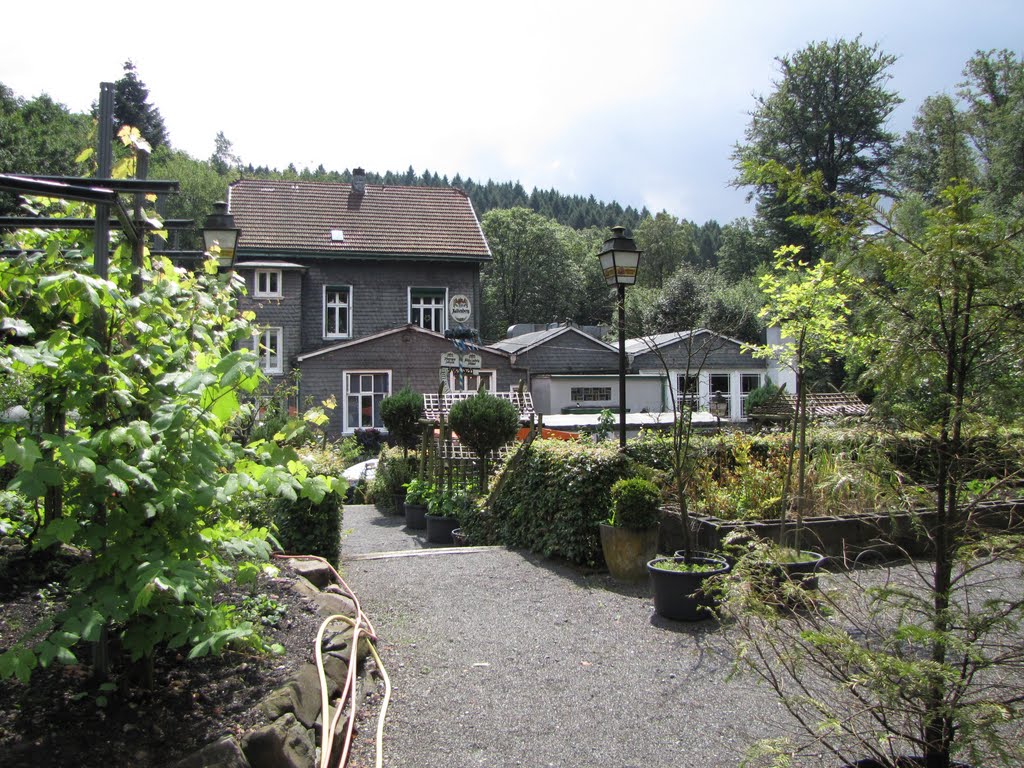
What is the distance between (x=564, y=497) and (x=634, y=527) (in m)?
1.15

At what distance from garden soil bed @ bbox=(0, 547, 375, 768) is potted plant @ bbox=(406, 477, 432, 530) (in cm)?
888

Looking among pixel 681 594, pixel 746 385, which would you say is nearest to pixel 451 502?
pixel 681 594

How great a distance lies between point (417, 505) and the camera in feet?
44.0

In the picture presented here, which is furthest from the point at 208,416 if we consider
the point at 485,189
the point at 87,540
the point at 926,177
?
the point at 485,189

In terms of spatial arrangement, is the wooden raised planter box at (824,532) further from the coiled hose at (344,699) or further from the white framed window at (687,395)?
the coiled hose at (344,699)

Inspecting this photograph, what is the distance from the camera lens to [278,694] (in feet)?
11.7

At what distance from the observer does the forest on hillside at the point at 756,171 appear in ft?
92.4

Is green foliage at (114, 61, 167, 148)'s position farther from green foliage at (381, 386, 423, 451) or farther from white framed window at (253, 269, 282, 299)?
green foliage at (381, 386, 423, 451)

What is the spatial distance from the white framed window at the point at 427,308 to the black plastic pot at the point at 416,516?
609 inches

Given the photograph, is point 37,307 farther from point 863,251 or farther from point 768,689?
point 768,689

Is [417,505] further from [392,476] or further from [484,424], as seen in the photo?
[392,476]

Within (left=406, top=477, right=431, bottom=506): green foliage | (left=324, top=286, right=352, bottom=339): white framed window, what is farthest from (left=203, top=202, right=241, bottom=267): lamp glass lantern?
(left=324, top=286, right=352, bottom=339): white framed window

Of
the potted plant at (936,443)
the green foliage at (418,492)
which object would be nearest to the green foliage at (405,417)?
the green foliage at (418,492)

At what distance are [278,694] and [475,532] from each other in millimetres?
7155
